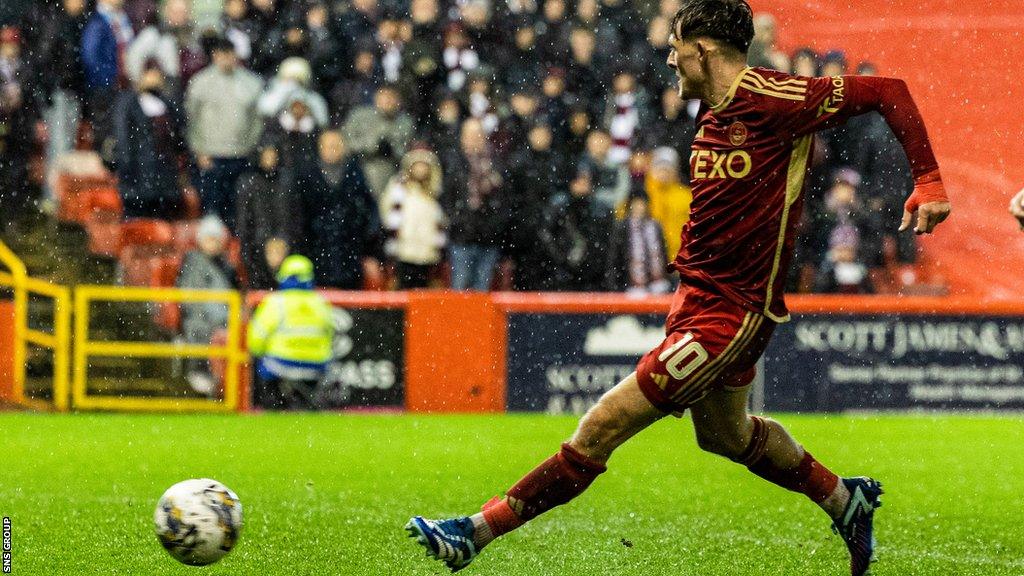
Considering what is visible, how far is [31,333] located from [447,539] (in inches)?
375

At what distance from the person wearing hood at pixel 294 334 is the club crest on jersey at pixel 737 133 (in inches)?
328

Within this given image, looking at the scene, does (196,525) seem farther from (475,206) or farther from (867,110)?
(475,206)

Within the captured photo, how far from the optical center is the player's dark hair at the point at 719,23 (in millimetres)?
5160

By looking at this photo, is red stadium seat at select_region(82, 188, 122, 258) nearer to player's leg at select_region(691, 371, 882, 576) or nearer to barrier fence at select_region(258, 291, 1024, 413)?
barrier fence at select_region(258, 291, 1024, 413)

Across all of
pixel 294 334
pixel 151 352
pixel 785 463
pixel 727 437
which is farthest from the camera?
pixel 151 352

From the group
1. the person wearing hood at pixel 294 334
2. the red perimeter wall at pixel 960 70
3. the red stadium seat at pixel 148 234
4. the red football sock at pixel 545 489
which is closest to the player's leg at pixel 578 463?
the red football sock at pixel 545 489

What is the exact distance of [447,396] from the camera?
13781 millimetres

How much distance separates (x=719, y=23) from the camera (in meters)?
5.16

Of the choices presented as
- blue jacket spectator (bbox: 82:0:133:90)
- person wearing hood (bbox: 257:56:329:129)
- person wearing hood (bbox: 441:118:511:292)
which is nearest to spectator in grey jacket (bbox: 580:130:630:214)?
person wearing hood (bbox: 441:118:511:292)

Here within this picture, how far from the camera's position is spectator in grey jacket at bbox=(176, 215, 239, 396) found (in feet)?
46.0

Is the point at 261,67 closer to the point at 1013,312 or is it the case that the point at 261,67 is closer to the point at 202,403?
the point at 202,403

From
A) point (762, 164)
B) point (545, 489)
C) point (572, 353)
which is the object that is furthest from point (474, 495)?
point (572, 353)

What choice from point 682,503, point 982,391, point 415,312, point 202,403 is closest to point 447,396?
point 415,312

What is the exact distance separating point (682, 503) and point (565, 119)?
727cm
